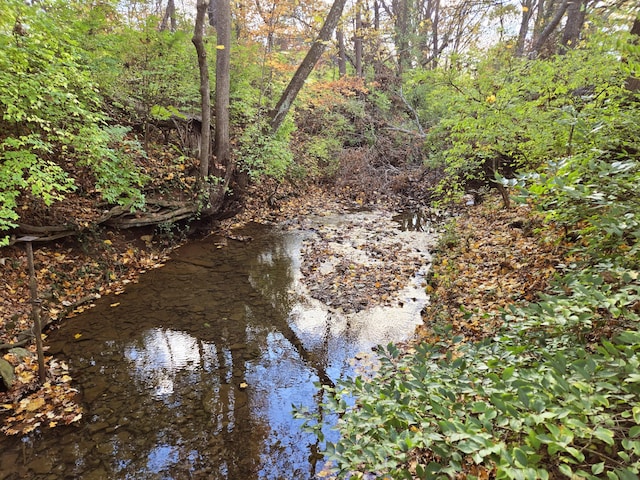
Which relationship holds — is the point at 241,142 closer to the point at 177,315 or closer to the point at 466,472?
the point at 177,315

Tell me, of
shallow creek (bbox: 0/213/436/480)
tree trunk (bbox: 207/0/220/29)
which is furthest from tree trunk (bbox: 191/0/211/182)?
shallow creek (bbox: 0/213/436/480)

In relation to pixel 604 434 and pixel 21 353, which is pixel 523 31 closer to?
pixel 604 434

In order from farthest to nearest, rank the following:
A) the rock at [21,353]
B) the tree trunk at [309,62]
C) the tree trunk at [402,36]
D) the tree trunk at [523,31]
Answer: the tree trunk at [402,36] < the tree trunk at [523,31] < the tree trunk at [309,62] < the rock at [21,353]

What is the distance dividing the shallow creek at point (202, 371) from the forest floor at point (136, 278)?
30cm

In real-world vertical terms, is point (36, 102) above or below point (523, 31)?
below

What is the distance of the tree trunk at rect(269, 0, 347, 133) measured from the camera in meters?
10.9

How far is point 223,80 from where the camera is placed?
33.1 ft

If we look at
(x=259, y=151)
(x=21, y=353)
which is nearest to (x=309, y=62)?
(x=259, y=151)

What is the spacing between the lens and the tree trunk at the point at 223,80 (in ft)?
31.5

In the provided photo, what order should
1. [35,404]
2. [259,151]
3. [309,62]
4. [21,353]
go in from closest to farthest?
[35,404] → [21,353] → [309,62] → [259,151]

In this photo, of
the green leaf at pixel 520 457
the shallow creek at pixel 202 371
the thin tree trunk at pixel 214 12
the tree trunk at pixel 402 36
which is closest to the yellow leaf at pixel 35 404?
the shallow creek at pixel 202 371

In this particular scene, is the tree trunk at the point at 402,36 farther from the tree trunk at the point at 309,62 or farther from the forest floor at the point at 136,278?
the forest floor at the point at 136,278

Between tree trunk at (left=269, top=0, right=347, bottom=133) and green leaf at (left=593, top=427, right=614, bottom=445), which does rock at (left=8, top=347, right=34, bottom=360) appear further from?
tree trunk at (left=269, top=0, right=347, bottom=133)

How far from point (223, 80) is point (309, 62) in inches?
109
